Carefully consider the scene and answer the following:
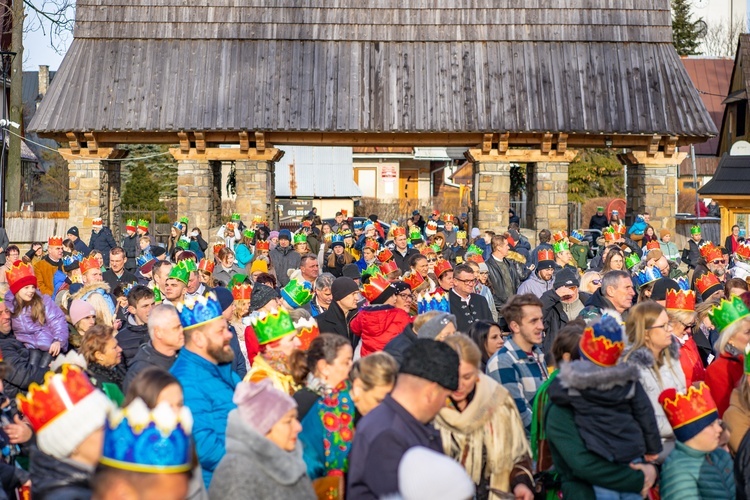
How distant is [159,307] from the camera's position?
6.61 m

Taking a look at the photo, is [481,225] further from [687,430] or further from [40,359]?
[687,430]

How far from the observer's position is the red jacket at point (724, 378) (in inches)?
272

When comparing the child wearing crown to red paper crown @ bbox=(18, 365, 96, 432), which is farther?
the child wearing crown

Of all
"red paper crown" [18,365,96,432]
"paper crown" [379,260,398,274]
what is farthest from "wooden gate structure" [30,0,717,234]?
"red paper crown" [18,365,96,432]

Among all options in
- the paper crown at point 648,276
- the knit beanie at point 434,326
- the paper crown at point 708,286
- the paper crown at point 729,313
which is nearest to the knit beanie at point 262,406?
the knit beanie at point 434,326

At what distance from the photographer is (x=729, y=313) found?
7371mm

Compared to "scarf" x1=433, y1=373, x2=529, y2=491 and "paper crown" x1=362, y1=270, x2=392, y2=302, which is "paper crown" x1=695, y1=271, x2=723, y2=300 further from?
Answer: "scarf" x1=433, y1=373, x2=529, y2=491

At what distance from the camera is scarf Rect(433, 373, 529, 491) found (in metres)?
5.58

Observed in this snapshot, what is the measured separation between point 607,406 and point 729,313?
2.56 m

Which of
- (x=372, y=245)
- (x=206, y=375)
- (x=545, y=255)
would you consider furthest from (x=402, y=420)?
(x=372, y=245)

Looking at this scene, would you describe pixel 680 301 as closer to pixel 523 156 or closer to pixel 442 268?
pixel 442 268

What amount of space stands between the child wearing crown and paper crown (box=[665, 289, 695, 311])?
5023 mm

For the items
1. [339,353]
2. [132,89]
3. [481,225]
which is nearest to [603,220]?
[481,225]

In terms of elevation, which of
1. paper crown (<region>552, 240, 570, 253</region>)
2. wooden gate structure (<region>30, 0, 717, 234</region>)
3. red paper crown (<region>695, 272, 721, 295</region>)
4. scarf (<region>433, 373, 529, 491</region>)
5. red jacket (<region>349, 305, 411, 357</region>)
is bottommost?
scarf (<region>433, 373, 529, 491</region>)
